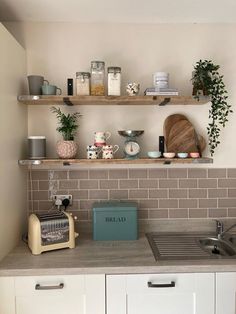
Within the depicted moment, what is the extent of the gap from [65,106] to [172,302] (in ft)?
4.76

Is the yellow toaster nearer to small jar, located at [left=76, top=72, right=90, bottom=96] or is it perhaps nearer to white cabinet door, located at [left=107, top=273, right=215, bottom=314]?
white cabinet door, located at [left=107, top=273, right=215, bottom=314]

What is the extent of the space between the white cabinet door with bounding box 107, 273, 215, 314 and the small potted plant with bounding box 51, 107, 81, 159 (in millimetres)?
827

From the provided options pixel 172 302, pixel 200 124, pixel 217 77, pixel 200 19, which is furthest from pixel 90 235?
pixel 200 19

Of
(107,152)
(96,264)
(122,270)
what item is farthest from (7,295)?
(107,152)

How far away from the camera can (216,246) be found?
79.0 inches

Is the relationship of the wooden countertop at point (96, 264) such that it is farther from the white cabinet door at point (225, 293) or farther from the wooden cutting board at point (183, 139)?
the wooden cutting board at point (183, 139)

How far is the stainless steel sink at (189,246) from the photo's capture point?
66.6 inches

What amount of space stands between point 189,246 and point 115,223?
0.51m

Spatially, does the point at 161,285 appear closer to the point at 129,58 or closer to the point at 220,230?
the point at 220,230

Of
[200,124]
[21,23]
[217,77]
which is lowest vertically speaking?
[200,124]

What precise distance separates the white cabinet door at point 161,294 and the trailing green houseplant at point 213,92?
93cm

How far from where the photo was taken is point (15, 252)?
1.77 metres

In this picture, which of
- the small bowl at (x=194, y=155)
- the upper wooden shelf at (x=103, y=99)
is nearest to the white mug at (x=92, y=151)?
the upper wooden shelf at (x=103, y=99)

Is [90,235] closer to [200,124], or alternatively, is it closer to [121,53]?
[200,124]
